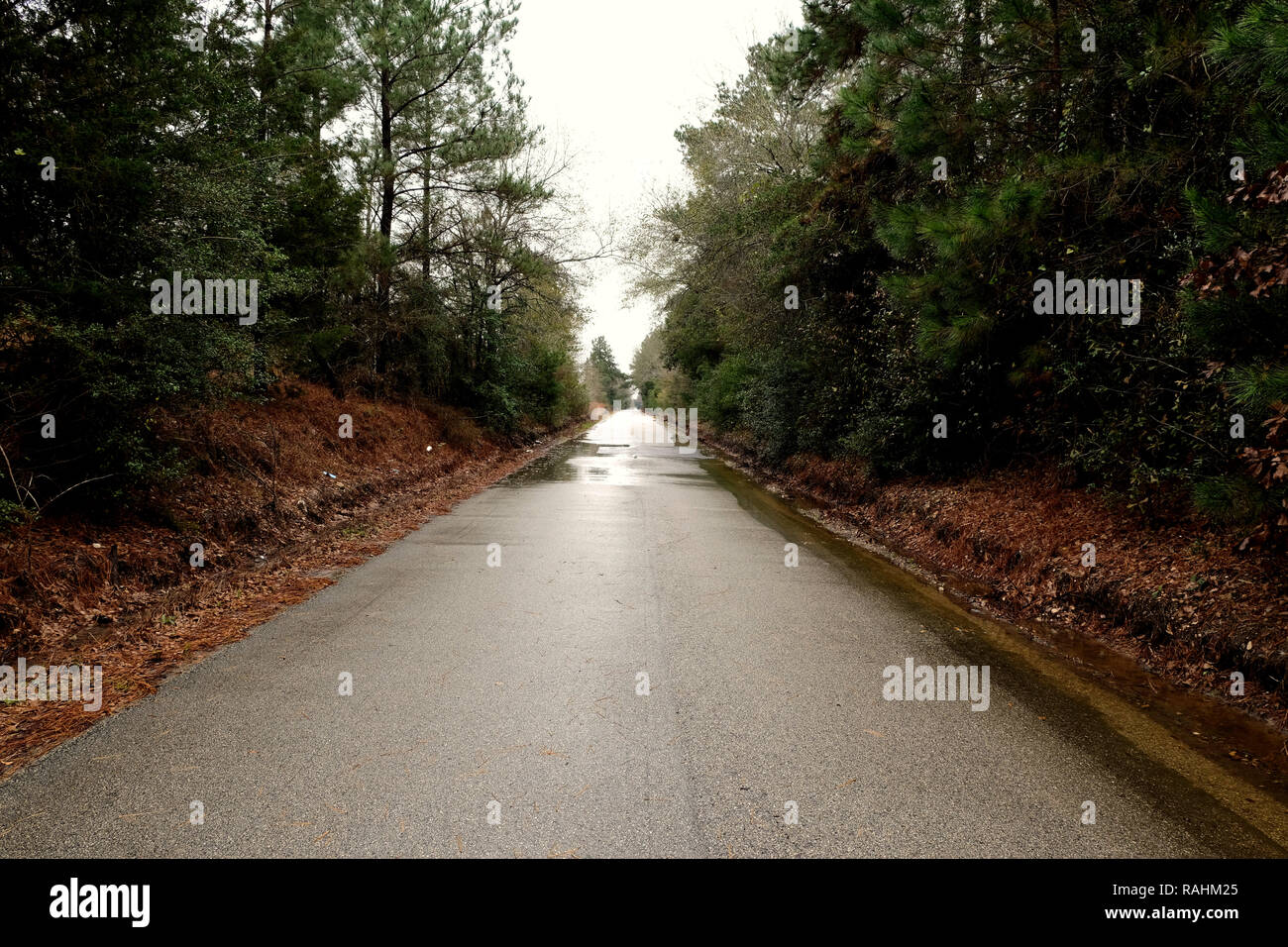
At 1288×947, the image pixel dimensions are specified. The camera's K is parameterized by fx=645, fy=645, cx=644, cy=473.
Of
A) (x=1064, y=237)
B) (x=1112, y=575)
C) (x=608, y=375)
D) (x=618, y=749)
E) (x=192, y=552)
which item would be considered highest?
(x=608, y=375)

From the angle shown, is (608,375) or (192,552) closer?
(192,552)

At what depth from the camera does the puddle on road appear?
316cm

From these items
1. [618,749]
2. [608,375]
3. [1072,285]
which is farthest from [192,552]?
[608,375]

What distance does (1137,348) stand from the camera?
631 cm

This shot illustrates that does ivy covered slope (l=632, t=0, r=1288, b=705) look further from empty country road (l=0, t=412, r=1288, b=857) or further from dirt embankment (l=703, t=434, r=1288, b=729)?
empty country road (l=0, t=412, r=1288, b=857)

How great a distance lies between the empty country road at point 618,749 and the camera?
2725 mm

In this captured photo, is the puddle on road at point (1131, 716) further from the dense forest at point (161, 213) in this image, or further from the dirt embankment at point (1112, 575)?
the dense forest at point (161, 213)

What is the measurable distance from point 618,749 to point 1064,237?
6.97 meters

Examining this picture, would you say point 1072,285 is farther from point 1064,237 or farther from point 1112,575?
point 1112,575

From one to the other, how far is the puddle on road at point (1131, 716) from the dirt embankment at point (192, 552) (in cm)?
568

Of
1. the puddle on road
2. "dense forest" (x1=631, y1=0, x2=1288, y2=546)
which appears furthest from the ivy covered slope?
the puddle on road

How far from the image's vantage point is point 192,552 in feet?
21.5

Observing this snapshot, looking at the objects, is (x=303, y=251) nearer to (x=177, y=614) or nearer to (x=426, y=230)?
(x=426, y=230)

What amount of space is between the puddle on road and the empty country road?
2cm
